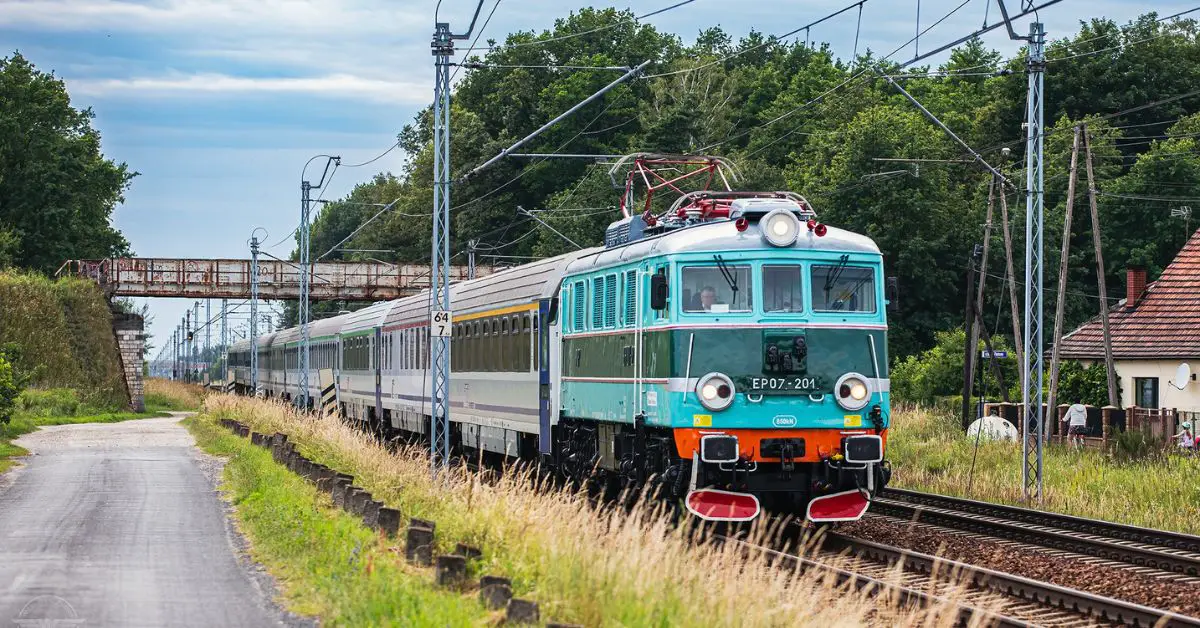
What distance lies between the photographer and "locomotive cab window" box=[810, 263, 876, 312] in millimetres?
16891

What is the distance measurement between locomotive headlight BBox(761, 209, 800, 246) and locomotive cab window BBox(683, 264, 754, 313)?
16.4 inches

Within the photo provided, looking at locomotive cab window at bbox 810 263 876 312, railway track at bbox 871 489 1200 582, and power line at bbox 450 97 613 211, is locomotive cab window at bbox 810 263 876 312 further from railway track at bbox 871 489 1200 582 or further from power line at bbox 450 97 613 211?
power line at bbox 450 97 613 211

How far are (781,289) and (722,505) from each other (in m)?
2.41

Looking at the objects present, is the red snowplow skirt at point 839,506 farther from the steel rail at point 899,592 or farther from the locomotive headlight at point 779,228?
the locomotive headlight at point 779,228

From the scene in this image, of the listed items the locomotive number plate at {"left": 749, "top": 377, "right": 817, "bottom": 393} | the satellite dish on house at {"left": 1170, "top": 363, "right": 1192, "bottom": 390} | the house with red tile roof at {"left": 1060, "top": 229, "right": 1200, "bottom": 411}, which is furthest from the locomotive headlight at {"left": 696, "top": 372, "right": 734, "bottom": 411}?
the house with red tile roof at {"left": 1060, "top": 229, "right": 1200, "bottom": 411}

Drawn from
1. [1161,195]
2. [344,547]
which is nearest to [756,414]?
[344,547]

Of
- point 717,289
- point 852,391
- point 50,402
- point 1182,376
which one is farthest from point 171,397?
point 852,391

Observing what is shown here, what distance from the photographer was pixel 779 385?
1641 centimetres

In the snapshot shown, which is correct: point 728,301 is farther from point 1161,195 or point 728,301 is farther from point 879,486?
point 1161,195

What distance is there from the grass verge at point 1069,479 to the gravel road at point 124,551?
1135cm

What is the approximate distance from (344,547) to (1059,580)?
6.72 metres

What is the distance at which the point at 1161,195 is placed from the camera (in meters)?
61.9

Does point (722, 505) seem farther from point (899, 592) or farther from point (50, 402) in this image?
point (50, 402)

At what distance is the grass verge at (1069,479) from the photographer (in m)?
21.1
